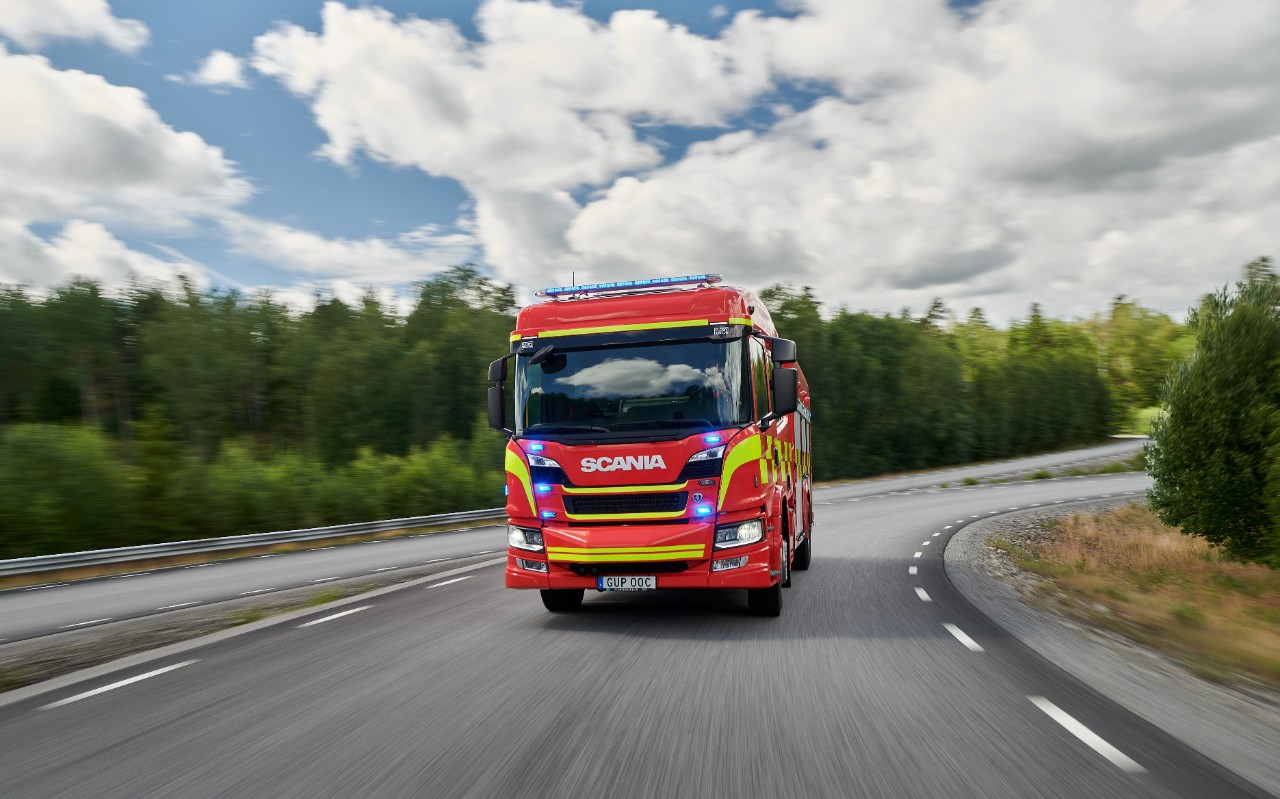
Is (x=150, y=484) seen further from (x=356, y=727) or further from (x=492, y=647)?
(x=356, y=727)

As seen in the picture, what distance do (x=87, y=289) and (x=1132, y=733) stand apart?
3100 inches

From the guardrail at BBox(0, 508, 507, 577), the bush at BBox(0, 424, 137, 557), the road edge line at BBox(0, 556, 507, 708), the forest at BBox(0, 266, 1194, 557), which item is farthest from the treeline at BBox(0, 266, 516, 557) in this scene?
the road edge line at BBox(0, 556, 507, 708)

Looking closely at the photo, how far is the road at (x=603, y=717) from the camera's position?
4.39 metres

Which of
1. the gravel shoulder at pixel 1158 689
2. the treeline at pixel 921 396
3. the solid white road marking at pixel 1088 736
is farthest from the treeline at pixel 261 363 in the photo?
the solid white road marking at pixel 1088 736

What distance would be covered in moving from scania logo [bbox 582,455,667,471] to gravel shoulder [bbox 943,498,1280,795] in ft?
12.0

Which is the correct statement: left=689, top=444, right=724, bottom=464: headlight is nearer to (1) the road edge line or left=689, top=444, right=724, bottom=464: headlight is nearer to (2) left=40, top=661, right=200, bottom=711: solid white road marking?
(2) left=40, top=661, right=200, bottom=711: solid white road marking

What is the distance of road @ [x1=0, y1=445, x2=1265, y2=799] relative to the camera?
4387mm

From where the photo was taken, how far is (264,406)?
79.6m

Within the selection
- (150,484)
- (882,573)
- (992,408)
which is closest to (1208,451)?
(882,573)

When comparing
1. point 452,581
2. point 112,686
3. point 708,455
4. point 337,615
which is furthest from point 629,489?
point 452,581

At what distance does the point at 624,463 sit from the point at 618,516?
506mm

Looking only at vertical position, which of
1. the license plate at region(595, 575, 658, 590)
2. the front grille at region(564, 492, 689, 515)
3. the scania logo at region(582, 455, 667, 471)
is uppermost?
the scania logo at region(582, 455, 667, 471)

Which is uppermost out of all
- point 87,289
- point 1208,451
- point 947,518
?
point 87,289

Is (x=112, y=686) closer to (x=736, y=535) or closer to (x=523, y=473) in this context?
(x=523, y=473)
